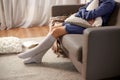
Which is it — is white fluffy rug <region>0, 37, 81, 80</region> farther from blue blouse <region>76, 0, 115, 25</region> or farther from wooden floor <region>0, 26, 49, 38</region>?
wooden floor <region>0, 26, 49, 38</region>

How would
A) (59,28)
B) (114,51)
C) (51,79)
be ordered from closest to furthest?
(114,51) < (51,79) < (59,28)

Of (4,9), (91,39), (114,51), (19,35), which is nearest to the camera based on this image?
(91,39)

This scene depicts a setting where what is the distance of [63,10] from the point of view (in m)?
2.83

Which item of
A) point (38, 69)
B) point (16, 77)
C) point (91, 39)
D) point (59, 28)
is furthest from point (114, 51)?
point (16, 77)

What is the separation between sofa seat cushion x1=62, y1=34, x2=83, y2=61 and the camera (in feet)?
6.16

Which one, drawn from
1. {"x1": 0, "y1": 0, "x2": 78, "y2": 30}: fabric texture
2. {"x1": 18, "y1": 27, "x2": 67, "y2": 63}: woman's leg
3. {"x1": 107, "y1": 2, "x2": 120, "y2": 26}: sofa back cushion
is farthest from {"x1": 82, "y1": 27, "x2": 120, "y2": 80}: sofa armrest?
{"x1": 0, "y1": 0, "x2": 78, "y2": 30}: fabric texture

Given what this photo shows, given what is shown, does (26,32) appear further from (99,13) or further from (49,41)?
(99,13)

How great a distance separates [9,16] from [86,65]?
7.99ft

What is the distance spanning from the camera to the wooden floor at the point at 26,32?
11.5 feet

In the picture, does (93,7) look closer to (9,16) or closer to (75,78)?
(75,78)

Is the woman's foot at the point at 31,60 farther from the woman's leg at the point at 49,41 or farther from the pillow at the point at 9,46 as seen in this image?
the pillow at the point at 9,46

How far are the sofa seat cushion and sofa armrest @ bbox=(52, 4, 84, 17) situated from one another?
2.33 feet

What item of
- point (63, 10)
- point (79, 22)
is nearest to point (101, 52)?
point (79, 22)

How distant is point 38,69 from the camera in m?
2.28
